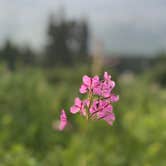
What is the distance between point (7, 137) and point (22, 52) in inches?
430

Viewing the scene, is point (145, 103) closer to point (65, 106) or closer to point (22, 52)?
point (65, 106)

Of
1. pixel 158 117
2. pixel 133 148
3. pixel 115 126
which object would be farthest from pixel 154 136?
pixel 115 126

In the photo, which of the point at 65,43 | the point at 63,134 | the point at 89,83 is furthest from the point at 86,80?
the point at 65,43

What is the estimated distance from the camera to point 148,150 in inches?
153

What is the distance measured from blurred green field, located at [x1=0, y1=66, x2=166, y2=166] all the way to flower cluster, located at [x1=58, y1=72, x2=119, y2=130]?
4.85 feet

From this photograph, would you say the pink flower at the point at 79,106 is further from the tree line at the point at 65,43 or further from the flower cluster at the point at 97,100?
the tree line at the point at 65,43

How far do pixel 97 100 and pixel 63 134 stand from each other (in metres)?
3.56

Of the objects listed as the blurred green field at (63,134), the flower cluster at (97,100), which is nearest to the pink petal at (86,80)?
the flower cluster at (97,100)

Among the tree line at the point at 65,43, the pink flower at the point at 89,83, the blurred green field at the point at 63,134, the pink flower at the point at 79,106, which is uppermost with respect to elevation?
the pink flower at the point at 89,83

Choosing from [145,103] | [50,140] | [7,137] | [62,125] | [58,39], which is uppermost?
[62,125]

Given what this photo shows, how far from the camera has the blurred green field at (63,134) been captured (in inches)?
140

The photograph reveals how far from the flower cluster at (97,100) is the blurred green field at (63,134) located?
148 cm

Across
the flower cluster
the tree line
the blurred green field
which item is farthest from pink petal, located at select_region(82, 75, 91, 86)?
the tree line

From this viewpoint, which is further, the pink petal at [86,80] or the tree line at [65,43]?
the tree line at [65,43]
